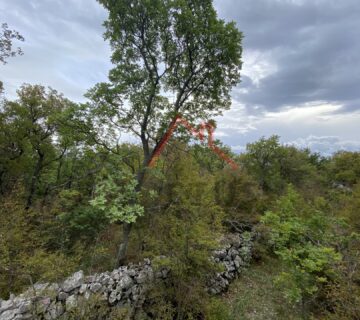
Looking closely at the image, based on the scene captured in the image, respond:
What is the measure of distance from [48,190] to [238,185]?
45.3ft

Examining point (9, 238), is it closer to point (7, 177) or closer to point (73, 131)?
point (73, 131)

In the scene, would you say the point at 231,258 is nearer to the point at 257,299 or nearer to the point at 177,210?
the point at 257,299

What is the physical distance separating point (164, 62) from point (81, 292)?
769 cm

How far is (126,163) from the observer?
812cm

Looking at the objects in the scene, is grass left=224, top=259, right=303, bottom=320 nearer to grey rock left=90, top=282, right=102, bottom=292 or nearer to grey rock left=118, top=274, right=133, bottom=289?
grey rock left=118, top=274, right=133, bottom=289

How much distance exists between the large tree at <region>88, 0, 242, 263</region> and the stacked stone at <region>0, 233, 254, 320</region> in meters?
1.25

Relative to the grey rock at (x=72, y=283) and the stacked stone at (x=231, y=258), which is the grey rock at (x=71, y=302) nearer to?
the grey rock at (x=72, y=283)

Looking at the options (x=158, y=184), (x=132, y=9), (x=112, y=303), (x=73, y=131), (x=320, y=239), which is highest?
(x=132, y=9)

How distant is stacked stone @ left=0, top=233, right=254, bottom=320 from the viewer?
195 inches

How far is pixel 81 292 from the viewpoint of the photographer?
5594 millimetres

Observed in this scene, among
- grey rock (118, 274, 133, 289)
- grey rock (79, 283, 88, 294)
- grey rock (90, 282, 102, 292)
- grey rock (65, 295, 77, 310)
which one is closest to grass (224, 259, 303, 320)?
grey rock (118, 274, 133, 289)

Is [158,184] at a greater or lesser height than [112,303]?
greater

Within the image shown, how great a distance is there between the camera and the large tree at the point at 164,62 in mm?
6824

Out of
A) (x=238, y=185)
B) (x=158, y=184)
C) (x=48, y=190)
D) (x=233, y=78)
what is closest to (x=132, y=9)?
(x=233, y=78)
